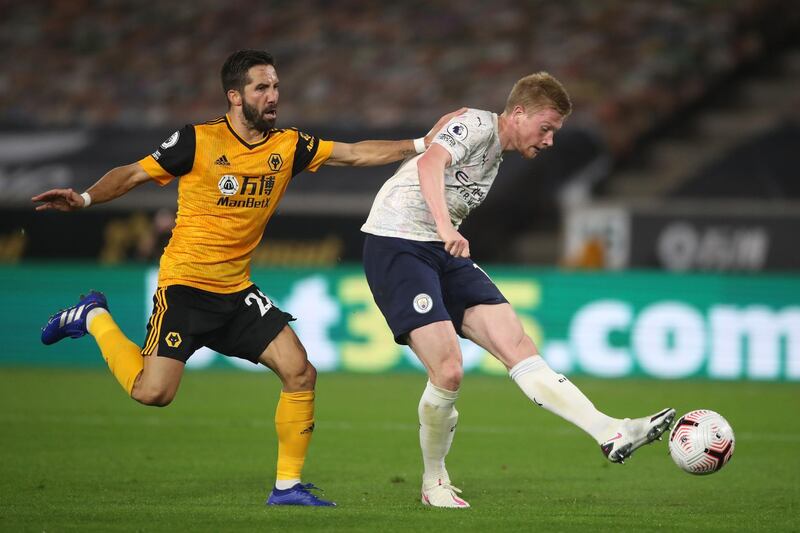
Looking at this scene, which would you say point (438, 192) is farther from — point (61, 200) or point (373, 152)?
point (61, 200)

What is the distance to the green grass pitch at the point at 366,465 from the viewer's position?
6375 mm

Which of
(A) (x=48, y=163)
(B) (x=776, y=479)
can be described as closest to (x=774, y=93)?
Answer: (A) (x=48, y=163)

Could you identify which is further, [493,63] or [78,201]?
[493,63]

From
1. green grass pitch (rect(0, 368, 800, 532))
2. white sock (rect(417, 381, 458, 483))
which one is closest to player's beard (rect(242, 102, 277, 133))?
white sock (rect(417, 381, 458, 483))

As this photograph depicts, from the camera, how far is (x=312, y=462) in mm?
8852

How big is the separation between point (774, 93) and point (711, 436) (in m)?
17.8

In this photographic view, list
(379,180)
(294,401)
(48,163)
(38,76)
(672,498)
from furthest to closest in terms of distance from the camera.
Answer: (38,76), (48,163), (379,180), (672,498), (294,401)

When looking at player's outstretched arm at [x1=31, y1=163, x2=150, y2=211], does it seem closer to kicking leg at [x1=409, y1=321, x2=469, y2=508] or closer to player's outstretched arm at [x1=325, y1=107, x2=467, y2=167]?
player's outstretched arm at [x1=325, y1=107, x2=467, y2=167]

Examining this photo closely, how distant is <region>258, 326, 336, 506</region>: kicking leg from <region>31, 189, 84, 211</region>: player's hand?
1.23m

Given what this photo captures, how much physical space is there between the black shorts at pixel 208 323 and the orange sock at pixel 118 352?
3.9 inches

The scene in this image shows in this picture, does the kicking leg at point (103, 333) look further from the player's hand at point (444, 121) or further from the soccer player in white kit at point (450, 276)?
the player's hand at point (444, 121)

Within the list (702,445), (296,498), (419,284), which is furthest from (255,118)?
(702,445)

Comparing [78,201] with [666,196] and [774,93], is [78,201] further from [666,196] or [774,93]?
[774,93]

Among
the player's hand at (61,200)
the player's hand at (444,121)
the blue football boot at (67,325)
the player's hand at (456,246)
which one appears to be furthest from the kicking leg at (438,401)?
the blue football boot at (67,325)
